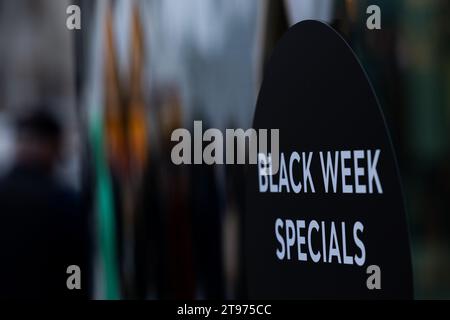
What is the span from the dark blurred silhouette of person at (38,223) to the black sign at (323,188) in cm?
80

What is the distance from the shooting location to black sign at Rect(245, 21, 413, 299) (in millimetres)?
2469

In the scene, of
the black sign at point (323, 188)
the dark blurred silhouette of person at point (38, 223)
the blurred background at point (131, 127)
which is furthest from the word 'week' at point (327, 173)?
the dark blurred silhouette of person at point (38, 223)

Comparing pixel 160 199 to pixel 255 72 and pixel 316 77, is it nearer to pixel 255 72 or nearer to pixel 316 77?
pixel 255 72

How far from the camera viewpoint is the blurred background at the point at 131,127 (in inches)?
124

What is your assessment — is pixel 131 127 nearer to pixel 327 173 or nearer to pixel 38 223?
pixel 38 223

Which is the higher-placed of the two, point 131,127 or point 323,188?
point 131,127

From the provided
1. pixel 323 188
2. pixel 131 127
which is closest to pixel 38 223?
pixel 131 127

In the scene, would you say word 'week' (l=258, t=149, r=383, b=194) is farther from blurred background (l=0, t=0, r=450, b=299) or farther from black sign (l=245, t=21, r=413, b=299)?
blurred background (l=0, t=0, r=450, b=299)

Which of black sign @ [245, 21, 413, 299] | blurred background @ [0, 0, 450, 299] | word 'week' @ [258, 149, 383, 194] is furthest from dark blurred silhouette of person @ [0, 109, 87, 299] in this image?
word 'week' @ [258, 149, 383, 194]

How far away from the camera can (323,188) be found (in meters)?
2.72

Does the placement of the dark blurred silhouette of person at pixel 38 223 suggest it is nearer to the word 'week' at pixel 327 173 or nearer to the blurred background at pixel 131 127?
the blurred background at pixel 131 127

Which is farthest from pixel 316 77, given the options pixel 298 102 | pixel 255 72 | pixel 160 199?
pixel 160 199

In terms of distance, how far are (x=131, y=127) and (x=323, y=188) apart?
989mm

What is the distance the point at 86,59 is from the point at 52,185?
0.45m
